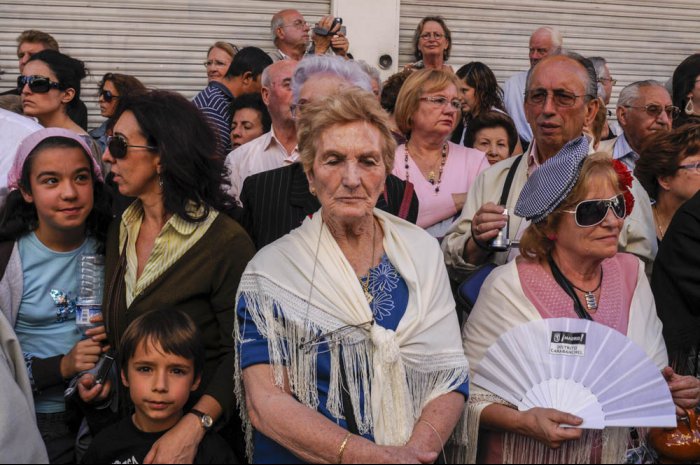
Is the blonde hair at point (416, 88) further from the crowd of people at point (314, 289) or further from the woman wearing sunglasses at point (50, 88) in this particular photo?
the woman wearing sunglasses at point (50, 88)

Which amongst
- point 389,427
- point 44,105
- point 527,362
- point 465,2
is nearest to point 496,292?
point 527,362

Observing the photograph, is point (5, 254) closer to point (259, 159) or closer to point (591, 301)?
point (259, 159)

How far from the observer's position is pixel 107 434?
13.2 feet

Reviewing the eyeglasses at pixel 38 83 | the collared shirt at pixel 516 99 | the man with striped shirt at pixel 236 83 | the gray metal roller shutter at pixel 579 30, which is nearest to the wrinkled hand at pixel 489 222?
the eyeglasses at pixel 38 83

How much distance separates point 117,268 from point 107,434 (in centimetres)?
71

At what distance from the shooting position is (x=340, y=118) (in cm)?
392

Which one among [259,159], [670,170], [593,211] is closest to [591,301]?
[593,211]

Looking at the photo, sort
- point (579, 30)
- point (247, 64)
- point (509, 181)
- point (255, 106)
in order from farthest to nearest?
1. point (579, 30)
2. point (247, 64)
3. point (255, 106)
4. point (509, 181)

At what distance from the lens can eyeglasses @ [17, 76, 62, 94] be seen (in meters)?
6.74

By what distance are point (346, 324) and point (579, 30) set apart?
27.3 feet

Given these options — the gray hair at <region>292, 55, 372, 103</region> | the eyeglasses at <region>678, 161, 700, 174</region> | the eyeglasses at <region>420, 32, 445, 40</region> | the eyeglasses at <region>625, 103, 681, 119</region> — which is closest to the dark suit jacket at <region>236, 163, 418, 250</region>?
the gray hair at <region>292, 55, 372, 103</region>

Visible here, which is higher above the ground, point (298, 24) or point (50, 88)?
point (298, 24)

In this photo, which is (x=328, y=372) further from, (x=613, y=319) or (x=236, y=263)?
(x=613, y=319)

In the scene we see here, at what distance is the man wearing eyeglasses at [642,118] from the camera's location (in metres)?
7.32
